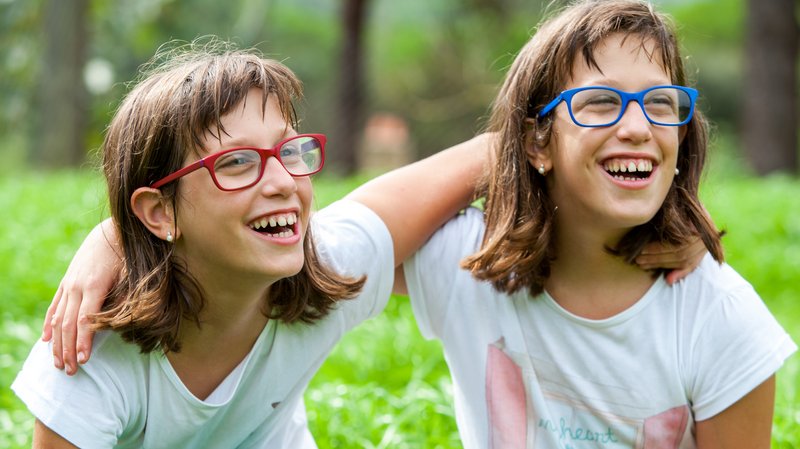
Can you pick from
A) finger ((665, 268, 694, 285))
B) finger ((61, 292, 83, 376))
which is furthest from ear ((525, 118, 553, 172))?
finger ((61, 292, 83, 376))

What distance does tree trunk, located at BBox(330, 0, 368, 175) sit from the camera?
1154 centimetres

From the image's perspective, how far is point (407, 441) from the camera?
9.62 feet

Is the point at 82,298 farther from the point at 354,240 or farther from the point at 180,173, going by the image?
the point at 354,240

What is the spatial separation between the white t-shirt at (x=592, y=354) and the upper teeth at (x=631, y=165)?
31 centimetres

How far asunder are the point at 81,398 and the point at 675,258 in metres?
1.38

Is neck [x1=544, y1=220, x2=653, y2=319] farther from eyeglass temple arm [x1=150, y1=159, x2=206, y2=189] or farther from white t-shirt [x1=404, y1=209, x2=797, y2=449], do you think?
eyeglass temple arm [x1=150, y1=159, x2=206, y2=189]

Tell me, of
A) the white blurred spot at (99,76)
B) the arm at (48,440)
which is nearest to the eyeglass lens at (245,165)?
the arm at (48,440)

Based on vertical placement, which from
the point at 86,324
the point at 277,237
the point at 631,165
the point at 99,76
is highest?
the point at 631,165

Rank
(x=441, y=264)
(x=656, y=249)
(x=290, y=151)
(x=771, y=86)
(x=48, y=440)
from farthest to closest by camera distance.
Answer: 1. (x=771, y=86)
2. (x=441, y=264)
3. (x=656, y=249)
4. (x=290, y=151)
5. (x=48, y=440)

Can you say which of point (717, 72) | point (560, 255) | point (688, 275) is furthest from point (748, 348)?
point (717, 72)

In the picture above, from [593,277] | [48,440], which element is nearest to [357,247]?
[593,277]

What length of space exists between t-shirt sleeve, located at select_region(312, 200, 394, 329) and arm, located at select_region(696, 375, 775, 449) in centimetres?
85

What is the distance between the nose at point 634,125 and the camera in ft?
6.78

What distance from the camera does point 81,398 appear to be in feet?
6.29
